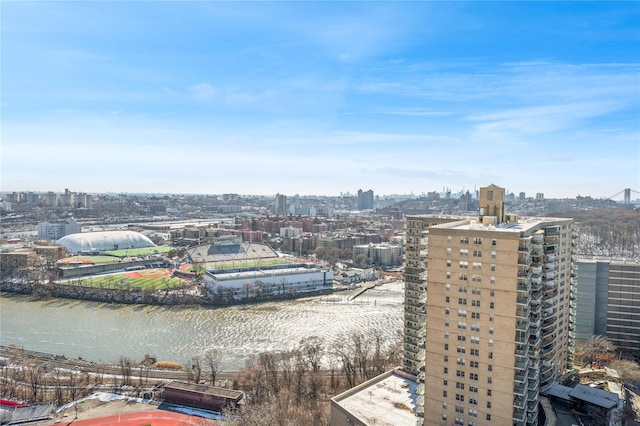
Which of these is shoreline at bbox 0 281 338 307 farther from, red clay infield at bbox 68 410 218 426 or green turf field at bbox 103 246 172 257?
red clay infield at bbox 68 410 218 426

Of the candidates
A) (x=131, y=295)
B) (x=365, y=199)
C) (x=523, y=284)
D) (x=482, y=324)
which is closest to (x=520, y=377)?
(x=482, y=324)

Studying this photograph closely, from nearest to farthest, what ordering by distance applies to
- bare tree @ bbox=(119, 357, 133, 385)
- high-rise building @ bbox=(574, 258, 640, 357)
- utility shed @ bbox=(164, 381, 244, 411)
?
utility shed @ bbox=(164, 381, 244, 411) < bare tree @ bbox=(119, 357, 133, 385) < high-rise building @ bbox=(574, 258, 640, 357)

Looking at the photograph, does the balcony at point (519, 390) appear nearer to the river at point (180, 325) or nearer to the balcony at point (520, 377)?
the balcony at point (520, 377)

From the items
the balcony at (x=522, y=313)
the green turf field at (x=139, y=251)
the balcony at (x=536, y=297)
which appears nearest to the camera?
the balcony at (x=522, y=313)

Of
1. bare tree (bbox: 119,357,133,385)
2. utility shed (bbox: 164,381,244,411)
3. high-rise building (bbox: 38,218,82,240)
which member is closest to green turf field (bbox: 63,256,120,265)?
high-rise building (bbox: 38,218,82,240)

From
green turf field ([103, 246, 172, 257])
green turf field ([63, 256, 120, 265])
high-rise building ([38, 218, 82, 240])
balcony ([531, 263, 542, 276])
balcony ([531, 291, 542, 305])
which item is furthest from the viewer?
high-rise building ([38, 218, 82, 240])

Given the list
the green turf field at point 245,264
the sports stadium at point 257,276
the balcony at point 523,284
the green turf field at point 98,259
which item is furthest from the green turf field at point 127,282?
the balcony at point 523,284

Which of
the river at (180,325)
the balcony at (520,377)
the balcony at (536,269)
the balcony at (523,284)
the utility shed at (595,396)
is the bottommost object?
the river at (180,325)
